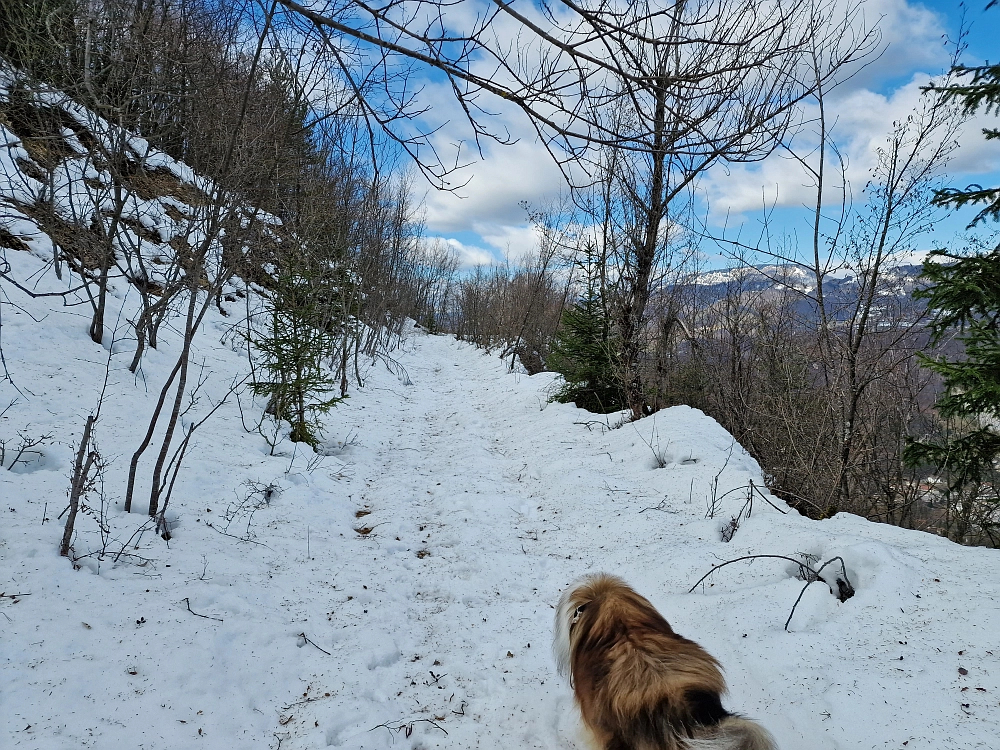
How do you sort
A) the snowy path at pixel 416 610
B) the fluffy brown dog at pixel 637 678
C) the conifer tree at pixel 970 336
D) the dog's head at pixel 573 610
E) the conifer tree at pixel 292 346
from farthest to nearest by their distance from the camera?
the conifer tree at pixel 292 346 → the conifer tree at pixel 970 336 → the dog's head at pixel 573 610 → the snowy path at pixel 416 610 → the fluffy brown dog at pixel 637 678

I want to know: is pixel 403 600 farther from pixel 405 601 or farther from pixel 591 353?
pixel 591 353

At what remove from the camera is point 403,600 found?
362 centimetres

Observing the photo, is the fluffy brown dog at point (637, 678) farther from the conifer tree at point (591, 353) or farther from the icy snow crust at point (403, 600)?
the conifer tree at point (591, 353)

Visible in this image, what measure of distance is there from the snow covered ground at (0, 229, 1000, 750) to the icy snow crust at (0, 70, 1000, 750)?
16 mm

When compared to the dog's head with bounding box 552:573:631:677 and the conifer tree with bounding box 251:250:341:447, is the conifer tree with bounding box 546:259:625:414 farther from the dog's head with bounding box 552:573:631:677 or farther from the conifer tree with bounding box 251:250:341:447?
the dog's head with bounding box 552:573:631:677

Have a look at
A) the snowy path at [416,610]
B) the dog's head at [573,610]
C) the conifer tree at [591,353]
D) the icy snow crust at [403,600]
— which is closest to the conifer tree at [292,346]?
the icy snow crust at [403,600]

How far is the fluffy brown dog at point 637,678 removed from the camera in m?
1.54

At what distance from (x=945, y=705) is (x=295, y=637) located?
344cm

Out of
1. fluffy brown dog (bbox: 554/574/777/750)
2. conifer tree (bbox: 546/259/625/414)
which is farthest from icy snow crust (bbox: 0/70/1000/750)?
conifer tree (bbox: 546/259/625/414)

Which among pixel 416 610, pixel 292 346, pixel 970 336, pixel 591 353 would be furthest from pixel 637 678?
pixel 591 353

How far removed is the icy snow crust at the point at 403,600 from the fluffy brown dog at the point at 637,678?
0.64m

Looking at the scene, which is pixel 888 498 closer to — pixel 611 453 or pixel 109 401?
pixel 611 453

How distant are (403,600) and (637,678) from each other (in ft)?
7.63

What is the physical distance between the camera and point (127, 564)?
3145mm
